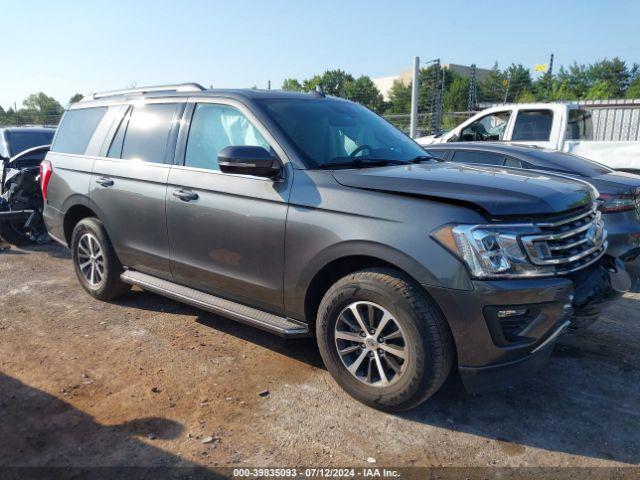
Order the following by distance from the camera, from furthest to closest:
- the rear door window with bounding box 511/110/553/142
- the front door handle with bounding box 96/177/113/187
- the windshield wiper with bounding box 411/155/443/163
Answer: the rear door window with bounding box 511/110/553/142 < the front door handle with bounding box 96/177/113/187 < the windshield wiper with bounding box 411/155/443/163

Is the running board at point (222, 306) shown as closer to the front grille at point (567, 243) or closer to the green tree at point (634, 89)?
the front grille at point (567, 243)

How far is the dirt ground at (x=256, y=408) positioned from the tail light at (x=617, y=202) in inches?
44.4

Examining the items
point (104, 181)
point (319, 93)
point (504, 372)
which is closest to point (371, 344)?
point (504, 372)

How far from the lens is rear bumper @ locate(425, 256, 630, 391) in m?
2.69

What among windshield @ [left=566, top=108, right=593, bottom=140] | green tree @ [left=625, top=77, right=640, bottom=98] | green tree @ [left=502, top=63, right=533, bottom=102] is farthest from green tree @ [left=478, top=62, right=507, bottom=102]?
windshield @ [left=566, top=108, right=593, bottom=140]

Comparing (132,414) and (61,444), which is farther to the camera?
(132,414)

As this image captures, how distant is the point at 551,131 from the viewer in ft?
26.3

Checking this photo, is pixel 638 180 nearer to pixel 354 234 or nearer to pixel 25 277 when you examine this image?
pixel 354 234

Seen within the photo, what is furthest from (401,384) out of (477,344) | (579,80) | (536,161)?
(579,80)

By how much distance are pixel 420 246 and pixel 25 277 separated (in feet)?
17.3

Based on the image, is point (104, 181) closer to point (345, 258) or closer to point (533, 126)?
point (345, 258)

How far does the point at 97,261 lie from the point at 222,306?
192cm

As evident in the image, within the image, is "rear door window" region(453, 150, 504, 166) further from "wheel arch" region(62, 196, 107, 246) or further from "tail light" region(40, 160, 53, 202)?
"tail light" region(40, 160, 53, 202)

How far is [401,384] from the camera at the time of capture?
3.00m
